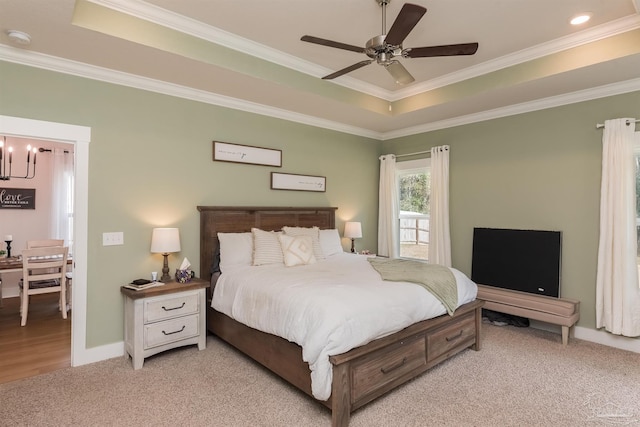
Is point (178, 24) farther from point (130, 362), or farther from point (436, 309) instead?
point (436, 309)

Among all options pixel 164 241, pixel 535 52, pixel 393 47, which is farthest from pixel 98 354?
pixel 535 52

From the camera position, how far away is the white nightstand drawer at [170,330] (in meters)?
3.06

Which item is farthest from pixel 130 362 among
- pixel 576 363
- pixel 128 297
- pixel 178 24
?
pixel 576 363

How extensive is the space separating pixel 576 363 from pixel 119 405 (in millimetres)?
3855

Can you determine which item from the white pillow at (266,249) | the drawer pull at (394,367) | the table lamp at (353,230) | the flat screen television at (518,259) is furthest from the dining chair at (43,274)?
the flat screen television at (518,259)

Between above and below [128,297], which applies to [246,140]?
above

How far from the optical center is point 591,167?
146 inches

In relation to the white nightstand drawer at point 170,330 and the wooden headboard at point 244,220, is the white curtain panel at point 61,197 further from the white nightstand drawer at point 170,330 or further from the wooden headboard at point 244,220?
the white nightstand drawer at point 170,330

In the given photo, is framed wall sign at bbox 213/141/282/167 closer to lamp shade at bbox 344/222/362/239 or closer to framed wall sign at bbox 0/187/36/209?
lamp shade at bbox 344/222/362/239

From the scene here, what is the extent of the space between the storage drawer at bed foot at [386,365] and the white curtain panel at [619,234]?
2.24 m

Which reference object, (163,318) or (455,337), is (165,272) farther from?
(455,337)

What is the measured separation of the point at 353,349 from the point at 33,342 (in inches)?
136

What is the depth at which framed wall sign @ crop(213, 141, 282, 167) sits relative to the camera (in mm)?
3973

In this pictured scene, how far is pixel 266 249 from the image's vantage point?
3.74m
